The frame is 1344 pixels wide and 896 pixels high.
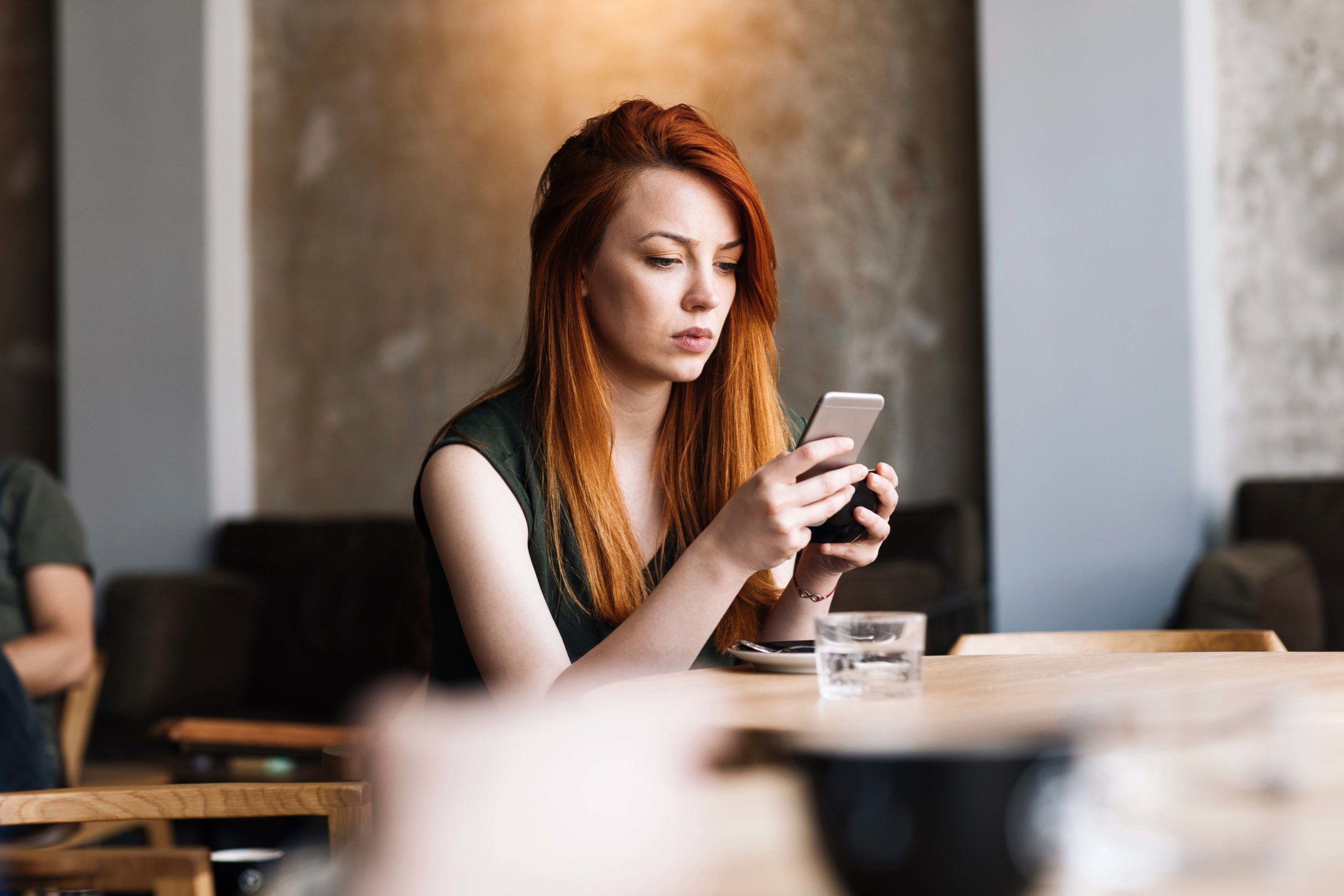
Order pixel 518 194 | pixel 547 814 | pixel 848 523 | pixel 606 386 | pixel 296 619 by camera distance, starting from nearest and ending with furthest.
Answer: pixel 547 814 → pixel 848 523 → pixel 606 386 → pixel 296 619 → pixel 518 194

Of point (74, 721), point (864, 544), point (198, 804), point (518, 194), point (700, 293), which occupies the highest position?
point (518, 194)

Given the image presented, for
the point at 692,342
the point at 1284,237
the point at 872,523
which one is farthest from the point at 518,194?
the point at 872,523

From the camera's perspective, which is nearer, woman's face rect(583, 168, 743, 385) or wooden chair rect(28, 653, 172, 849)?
woman's face rect(583, 168, 743, 385)

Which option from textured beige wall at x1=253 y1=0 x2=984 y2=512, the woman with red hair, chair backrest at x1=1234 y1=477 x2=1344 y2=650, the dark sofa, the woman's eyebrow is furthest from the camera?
textured beige wall at x1=253 y1=0 x2=984 y2=512

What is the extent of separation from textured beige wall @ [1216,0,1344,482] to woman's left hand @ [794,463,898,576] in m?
2.25

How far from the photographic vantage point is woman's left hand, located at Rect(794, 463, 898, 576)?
56.6 inches

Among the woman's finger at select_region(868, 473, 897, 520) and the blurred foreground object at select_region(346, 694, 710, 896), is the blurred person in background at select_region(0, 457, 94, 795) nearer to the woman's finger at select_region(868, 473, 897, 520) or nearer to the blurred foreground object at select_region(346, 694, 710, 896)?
the woman's finger at select_region(868, 473, 897, 520)

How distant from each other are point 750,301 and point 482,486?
0.50 meters

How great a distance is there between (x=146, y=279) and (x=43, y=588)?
6.14ft

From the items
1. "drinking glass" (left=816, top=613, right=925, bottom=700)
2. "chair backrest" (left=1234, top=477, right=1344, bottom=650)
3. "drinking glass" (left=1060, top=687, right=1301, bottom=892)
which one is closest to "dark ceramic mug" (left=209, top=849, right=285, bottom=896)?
"drinking glass" (left=816, top=613, right=925, bottom=700)

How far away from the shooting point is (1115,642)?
1.78 metres

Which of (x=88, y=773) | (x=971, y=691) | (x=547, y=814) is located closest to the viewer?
(x=547, y=814)

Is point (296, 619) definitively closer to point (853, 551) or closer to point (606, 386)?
point (606, 386)

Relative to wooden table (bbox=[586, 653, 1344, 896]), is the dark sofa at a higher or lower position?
lower
